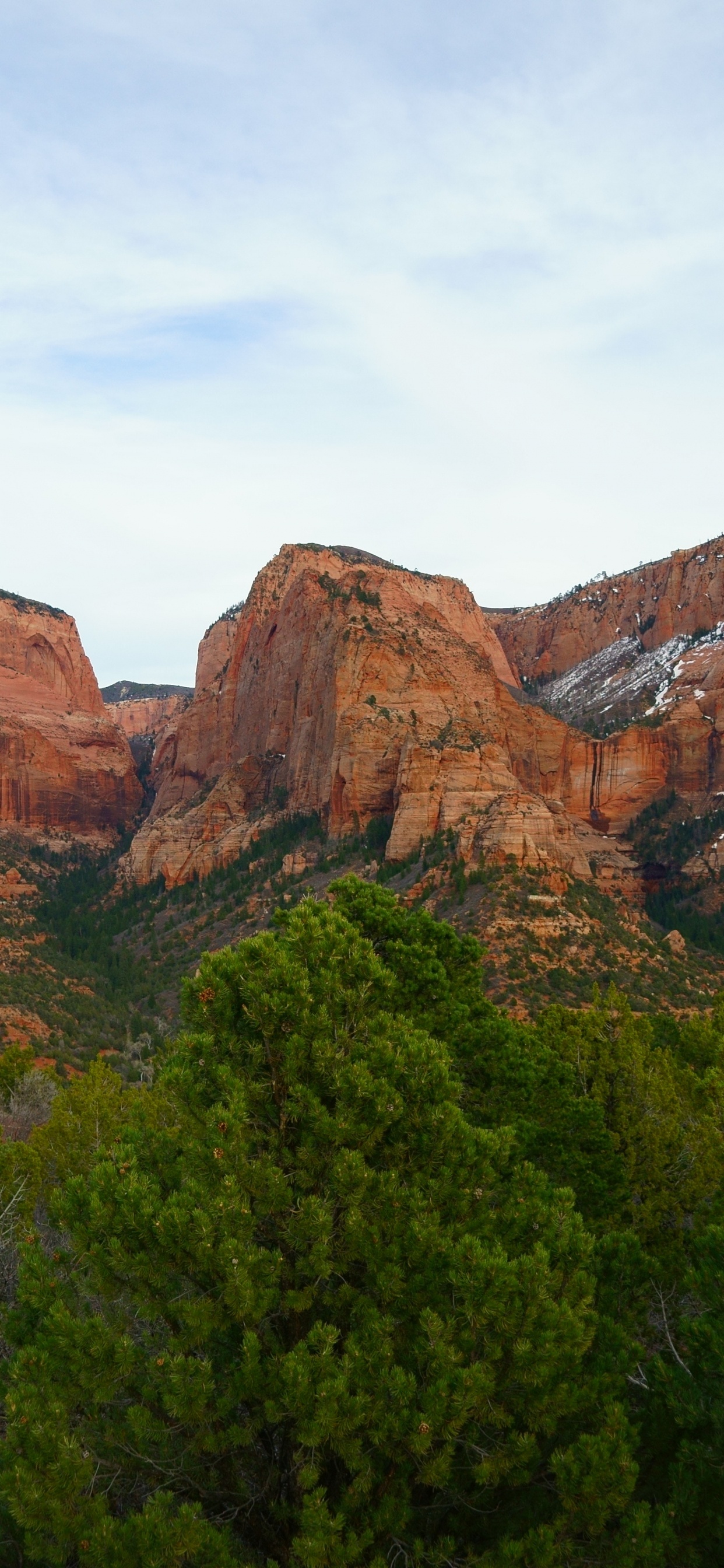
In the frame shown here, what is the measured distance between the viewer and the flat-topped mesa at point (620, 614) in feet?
425

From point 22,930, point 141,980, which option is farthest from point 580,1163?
point 22,930

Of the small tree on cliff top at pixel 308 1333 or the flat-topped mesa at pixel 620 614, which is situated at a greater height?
the flat-topped mesa at pixel 620 614

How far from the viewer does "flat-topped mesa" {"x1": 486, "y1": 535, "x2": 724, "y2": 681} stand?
130 meters

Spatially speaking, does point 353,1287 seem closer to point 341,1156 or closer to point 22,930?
point 341,1156

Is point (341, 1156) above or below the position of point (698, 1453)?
above

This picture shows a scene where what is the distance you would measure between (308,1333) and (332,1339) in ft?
3.72

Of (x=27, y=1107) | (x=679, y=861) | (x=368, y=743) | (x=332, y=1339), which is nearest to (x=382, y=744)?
(x=368, y=743)

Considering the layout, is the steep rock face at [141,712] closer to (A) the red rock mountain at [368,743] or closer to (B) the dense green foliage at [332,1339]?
(A) the red rock mountain at [368,743]

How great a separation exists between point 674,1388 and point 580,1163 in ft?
16.1

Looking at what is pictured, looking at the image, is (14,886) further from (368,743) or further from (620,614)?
(620,614)

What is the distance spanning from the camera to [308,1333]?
34.6 feet

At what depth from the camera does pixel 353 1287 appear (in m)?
10.8

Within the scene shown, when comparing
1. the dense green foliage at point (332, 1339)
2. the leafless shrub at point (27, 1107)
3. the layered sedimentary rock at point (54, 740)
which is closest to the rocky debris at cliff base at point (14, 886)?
the layered sedimentary rock at point (54, 740)

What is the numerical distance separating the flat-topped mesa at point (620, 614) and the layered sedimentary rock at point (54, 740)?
72.3 m
